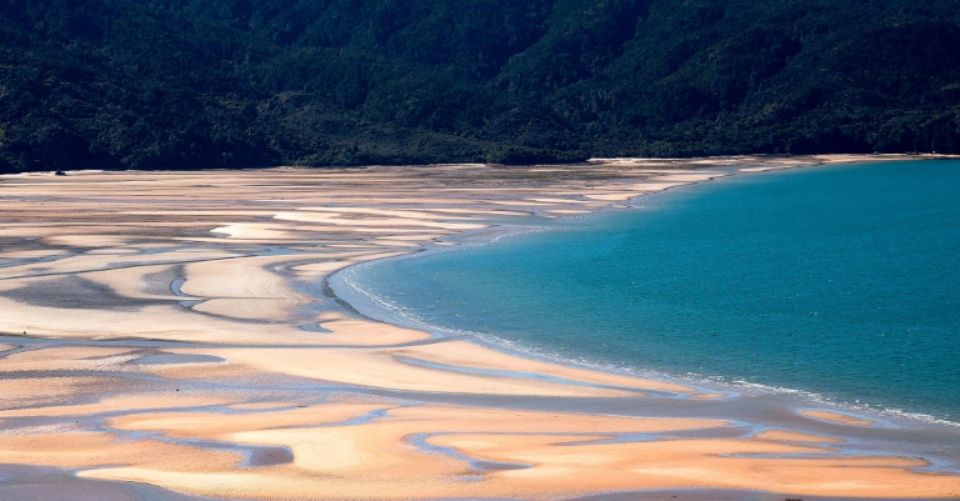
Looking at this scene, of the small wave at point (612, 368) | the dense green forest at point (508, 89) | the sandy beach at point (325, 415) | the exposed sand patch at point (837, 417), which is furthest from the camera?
the dense green forest at point (508, 89)

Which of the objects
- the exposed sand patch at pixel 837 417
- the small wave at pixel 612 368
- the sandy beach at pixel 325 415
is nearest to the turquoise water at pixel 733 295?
the small wave at pixel 612 368

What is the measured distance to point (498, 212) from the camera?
1997 inches

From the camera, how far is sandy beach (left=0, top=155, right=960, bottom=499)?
14.1 metres

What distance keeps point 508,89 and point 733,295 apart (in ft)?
367

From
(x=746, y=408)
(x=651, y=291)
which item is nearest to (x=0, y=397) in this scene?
(x=746, y=408)

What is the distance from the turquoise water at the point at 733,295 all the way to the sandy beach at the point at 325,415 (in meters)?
1.71

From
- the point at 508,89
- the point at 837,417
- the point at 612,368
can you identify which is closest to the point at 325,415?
the point at 612,368

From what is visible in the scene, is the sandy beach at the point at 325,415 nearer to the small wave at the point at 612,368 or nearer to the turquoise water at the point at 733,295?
the small wave at the point at 612,368

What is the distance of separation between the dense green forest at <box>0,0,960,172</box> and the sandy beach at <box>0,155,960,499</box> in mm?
55107

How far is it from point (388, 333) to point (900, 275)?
14285 millimetres

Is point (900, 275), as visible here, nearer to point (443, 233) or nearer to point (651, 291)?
point (651, 291)

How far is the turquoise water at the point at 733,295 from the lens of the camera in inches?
819

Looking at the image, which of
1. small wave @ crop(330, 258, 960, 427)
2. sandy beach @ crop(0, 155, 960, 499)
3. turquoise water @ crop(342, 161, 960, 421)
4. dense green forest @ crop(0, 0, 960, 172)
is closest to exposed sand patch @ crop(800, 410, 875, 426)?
sandy beach @ crop(0, 155, 960, 499)

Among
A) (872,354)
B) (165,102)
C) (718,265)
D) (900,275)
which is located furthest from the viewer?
(165,102)
